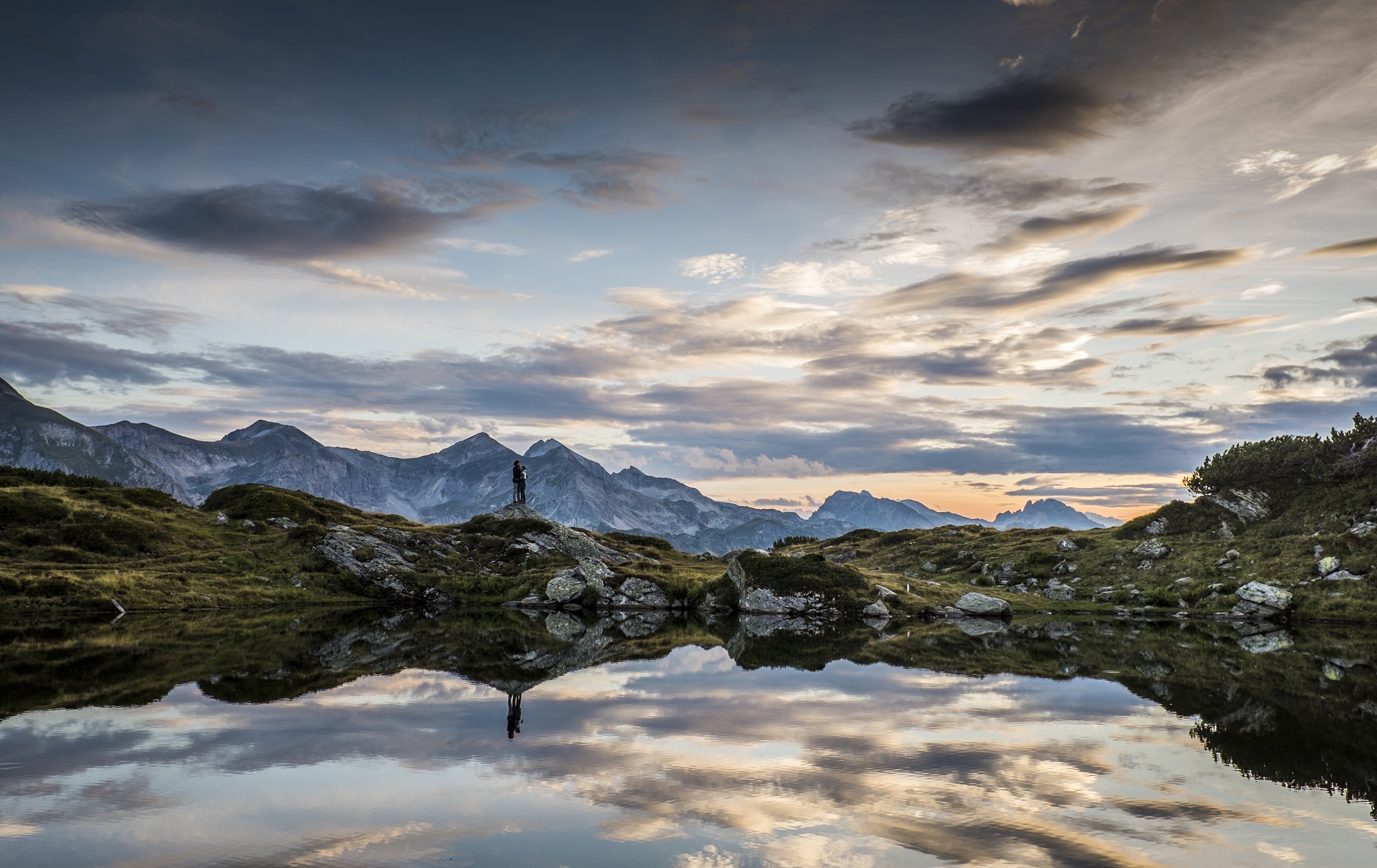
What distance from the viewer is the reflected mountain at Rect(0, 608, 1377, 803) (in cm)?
2583

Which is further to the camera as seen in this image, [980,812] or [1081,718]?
[1081,718]

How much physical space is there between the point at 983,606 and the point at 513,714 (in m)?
56.1

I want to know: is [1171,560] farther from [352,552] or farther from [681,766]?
[352,552]

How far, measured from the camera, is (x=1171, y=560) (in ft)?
270

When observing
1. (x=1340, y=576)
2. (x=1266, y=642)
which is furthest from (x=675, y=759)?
(x=1340, y=576)

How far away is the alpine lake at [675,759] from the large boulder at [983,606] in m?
27.6

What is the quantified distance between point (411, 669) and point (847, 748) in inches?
914

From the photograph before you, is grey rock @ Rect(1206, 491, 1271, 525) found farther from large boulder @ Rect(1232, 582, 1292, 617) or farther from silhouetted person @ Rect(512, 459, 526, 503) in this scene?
silhouetted person @ Rect(512, 459, 526, 503)

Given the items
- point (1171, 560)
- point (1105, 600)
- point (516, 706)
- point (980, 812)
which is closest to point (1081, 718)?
point (980, 812)

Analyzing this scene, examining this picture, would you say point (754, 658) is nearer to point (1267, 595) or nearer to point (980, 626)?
point (980, 626)

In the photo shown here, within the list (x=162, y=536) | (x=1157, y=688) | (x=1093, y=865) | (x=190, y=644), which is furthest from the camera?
(x=162, y=536)

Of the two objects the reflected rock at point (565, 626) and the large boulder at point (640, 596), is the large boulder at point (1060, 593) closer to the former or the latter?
the large boulder at point (640, 596)

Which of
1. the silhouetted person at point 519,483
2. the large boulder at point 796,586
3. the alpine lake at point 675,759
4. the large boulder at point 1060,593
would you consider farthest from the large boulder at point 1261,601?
the silhouetted person at point 519,483

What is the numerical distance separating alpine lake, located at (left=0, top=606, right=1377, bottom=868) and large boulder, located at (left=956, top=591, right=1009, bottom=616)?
90.6 ft
